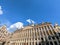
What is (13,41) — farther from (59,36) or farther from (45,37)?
(59,36)

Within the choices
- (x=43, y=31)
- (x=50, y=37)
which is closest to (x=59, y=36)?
(x=50, y=37)

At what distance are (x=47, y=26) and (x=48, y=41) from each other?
4368 mm

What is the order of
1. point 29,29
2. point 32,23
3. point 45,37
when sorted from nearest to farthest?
point 45,37 < point 29,29 < point 32,23

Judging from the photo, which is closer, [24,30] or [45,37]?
[45,37]

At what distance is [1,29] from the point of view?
31.7 m

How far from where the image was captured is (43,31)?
67.3 ft

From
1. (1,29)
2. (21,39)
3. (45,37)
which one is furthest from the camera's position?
(1,29)

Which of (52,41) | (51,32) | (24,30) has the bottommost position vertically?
(52,41)

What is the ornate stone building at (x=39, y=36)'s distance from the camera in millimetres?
17812

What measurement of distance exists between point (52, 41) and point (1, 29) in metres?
18.4

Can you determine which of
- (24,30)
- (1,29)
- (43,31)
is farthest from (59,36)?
(1,29)

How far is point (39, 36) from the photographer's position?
19.3m

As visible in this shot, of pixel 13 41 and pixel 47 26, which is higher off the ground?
pixel 47 26

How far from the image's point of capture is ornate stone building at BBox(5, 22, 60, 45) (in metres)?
17.8
